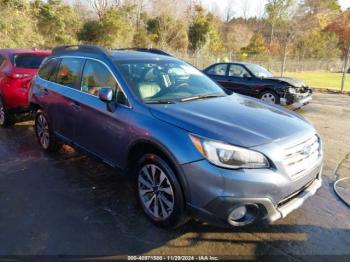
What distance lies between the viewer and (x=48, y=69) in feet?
17.8

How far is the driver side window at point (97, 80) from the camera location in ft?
12.4

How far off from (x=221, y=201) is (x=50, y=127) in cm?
346

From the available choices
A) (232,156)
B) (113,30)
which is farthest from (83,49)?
(113,30)

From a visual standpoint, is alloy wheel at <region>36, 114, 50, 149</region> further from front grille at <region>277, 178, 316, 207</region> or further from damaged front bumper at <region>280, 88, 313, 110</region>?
damaged front bumper at <region>280, 88, 313, 110</region>

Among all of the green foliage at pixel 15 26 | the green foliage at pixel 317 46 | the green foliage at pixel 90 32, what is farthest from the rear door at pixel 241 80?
the green foliage at pixel 317 46

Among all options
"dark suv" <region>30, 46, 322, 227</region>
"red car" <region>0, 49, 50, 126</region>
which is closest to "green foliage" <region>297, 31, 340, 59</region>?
"red car" <region>0, 49, 50, 126</region>

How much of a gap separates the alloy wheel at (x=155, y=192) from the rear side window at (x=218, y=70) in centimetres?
811

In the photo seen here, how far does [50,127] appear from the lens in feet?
17.3

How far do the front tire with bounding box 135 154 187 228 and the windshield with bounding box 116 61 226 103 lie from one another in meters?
0.72

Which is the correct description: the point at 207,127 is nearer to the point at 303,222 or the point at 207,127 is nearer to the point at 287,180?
the point at 287,180

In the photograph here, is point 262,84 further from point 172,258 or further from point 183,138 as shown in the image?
point 172,258

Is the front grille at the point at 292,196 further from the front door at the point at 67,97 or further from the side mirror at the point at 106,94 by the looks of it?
the front door at the point at 67,97

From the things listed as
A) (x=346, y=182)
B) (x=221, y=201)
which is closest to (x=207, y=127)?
(x=221, y=201)

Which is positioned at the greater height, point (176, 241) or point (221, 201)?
point (221, 201)
